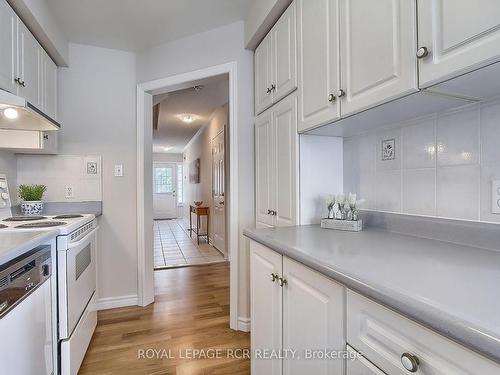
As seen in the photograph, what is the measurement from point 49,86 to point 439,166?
2.64 metres

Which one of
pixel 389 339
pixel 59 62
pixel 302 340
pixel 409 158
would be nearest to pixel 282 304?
pixel 302 340

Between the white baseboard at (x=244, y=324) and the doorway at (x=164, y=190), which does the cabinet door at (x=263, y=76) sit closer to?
the white baseboard at (x=244, y=324)

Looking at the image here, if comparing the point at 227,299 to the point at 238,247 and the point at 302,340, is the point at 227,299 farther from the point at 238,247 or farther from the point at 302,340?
the point at 302,340

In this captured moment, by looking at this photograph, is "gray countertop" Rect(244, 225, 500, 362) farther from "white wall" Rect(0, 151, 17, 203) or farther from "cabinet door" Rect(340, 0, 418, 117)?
"white wall" Rect(0, 151, 17, 203)

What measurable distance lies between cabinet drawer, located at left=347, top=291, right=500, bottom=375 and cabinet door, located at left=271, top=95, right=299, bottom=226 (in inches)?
33.0

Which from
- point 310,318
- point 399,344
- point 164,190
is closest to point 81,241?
point 310,318

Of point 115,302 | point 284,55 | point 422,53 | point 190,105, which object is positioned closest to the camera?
point 422,53

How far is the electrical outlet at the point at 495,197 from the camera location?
91cm

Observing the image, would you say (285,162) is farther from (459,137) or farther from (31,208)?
(31,208)

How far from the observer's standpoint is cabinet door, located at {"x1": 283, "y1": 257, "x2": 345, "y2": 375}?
31.2 inches

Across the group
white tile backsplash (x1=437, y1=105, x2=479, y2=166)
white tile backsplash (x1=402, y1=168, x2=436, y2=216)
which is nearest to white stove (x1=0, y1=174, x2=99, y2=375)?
white tile backsplash (x1=402, y1=168, x2=436, y2=216)

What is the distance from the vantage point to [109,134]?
2.55 metres

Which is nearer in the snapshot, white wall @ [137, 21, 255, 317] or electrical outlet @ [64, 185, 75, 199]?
white wall @ [137, 21, 255, 317]

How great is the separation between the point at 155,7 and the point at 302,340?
2219mm
